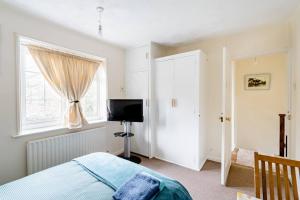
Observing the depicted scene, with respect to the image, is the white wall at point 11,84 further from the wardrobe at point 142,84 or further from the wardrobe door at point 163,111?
the wardrobe door at point 163,111

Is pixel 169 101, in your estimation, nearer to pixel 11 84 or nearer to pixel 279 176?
pixel 279 176

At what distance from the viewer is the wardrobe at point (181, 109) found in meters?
2.85

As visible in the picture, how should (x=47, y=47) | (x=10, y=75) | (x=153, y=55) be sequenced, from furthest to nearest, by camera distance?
(x=153, y=55)
(x=47, y=47)
(x=10, y=75)

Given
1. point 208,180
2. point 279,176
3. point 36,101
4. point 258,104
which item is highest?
point 36,101

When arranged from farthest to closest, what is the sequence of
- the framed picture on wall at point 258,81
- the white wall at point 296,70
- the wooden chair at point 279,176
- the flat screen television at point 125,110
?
the framed picture on wall at point 258,81, the flat screen television at point 125,110, the white wall at point 296,70, the wooden chair at point 279,176

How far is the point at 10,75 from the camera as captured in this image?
2033 millimetres

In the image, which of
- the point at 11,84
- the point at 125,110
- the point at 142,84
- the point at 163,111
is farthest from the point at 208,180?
the point at 11,84

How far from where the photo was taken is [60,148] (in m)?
2.44

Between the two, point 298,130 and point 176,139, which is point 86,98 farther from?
point 298,130

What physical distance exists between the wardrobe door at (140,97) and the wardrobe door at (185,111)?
2.00 feet

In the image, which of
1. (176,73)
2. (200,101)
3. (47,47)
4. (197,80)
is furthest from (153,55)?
(47,47)

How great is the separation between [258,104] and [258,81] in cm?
54

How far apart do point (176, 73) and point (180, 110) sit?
2.32ft

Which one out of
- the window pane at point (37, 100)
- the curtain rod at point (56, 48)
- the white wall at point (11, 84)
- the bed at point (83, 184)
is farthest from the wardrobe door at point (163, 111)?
the white wall at point (11, 84)
